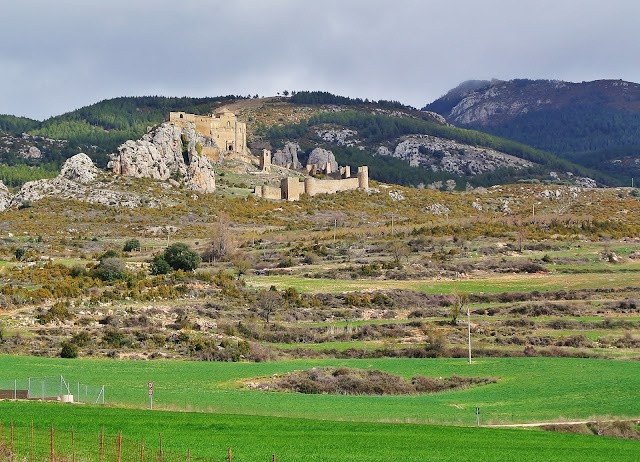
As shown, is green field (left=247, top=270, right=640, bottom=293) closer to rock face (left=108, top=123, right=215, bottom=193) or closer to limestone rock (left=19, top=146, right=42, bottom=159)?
rock face (left=108, top=123, right=215, bottom=193)

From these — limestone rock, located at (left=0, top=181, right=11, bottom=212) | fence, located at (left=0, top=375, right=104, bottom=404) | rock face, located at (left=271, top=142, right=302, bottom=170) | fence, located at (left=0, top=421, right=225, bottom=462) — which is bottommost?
fence, located at (left=0, top=375, right=104, bottom=404)

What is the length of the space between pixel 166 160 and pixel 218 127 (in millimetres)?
18732

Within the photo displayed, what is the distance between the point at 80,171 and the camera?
12800cm

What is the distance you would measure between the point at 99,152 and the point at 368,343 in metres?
130

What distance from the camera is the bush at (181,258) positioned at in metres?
83.6

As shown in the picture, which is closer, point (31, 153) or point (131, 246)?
point (131, 246)

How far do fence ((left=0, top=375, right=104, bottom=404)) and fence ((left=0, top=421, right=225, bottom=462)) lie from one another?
778 cm

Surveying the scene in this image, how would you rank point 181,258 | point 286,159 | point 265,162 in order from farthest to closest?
1. point 286,159
2. point 265,162
3. point 181,258

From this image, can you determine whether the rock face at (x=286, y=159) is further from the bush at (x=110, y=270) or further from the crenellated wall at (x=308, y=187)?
the bush at (x=110, y=270)

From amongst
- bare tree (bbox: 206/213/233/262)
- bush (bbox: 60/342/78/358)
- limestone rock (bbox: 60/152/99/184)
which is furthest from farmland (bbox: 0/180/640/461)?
limestone rock (bbox: 60/152/99/184)

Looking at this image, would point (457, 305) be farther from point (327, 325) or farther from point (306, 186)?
point (306, 186)

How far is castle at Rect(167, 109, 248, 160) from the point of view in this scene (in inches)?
5950

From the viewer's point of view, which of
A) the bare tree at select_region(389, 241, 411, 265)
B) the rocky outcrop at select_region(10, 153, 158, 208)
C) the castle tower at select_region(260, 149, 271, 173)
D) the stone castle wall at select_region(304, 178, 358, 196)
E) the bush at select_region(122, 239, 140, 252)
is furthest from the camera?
the castle tower at select_region(260, 149, 271, 173)

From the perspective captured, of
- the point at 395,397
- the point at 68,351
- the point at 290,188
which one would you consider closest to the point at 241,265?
the point at 68,351
